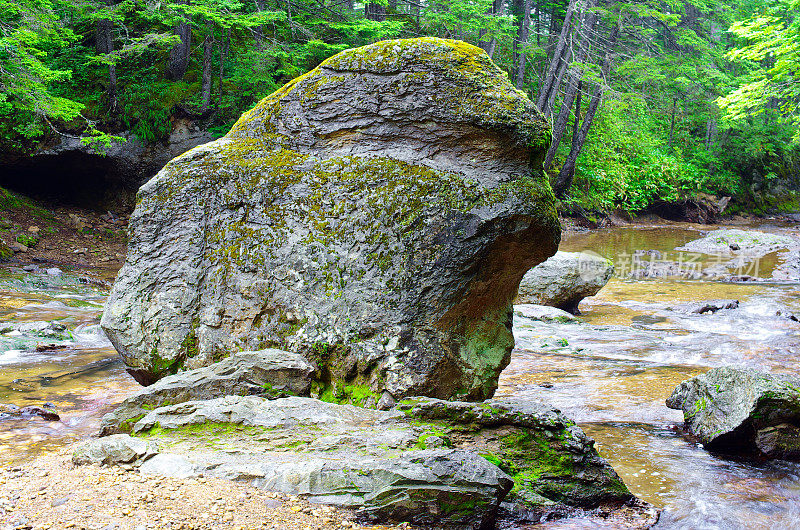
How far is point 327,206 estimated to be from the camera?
17.9ft

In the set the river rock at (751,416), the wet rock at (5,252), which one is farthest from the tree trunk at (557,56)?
the wet rock at (5,252)

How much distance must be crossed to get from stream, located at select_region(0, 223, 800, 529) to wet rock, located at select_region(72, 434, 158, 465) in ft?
3.75

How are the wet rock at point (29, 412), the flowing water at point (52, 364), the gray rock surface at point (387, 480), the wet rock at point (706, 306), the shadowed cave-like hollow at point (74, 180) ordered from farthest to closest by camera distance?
the shadowed cave-like hollow at point (74, 180) < the wet rock at point (706, 306) < the wet rock at point (29, 412) < the flowing water at point (52, 364) < the gray rock surface at point (387, 480)

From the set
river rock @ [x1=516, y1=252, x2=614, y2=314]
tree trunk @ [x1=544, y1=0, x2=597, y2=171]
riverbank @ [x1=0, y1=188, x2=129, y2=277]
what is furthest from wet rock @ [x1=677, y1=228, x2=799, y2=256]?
riverbank @ [x1=0, y1=188, x2=129, y2=277]

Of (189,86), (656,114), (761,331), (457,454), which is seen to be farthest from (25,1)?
(656,114)

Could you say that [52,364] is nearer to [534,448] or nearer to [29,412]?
[29,412]

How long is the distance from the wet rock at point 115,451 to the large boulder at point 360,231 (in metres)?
1.78

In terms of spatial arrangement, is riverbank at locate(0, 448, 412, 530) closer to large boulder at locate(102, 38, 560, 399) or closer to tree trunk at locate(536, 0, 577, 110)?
large boulder at locate(102, 38, 560, 399)

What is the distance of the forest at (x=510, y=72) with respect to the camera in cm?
1498

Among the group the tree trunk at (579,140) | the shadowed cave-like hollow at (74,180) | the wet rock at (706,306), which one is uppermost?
the tree trunk at (579,140)

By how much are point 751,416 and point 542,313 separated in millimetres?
6157

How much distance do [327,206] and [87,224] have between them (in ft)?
47.0

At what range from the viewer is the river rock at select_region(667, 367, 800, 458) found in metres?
5.04

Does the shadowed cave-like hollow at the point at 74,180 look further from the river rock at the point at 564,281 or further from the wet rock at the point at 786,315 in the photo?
the wet rock at the point at 786,315
